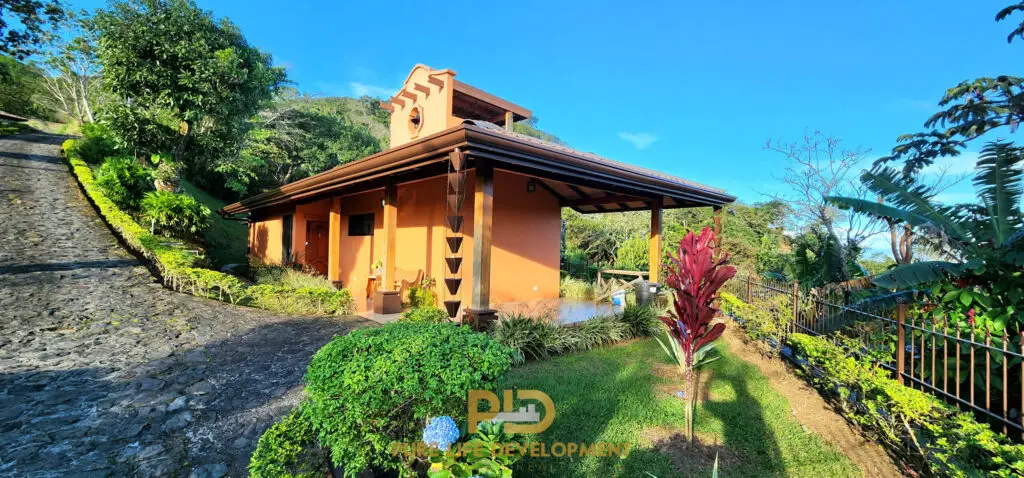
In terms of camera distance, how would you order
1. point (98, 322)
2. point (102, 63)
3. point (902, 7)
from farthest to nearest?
point (102, 63) < point (902, 7) < point (98, 322)

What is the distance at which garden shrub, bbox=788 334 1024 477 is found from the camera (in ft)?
8.29

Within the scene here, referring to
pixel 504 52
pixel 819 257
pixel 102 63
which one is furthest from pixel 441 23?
pixel 819 257

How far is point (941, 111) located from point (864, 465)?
36.6 ft

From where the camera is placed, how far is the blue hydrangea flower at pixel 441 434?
6.45 ft

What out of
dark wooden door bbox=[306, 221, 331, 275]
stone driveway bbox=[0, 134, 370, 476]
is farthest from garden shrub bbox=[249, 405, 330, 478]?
dark wooden door bbox=[306, 221, 331, 275]

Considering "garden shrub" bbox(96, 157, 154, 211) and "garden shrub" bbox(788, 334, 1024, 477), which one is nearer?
"garden shrub" bbox(788, 334, 1024, 477)

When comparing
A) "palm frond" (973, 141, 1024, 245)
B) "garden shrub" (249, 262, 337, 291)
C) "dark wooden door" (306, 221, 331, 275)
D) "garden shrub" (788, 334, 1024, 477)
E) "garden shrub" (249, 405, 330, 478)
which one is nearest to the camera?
"garden shrub" (249, 405, 330, 478)

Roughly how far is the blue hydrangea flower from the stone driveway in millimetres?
1803

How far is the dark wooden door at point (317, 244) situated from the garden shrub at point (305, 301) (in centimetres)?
487

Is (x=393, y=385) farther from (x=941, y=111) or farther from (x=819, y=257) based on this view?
(x=941, y=111)

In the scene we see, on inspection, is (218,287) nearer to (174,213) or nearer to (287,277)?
(287,277)

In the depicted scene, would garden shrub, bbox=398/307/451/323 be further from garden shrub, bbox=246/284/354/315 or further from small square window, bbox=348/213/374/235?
small square window, bbox=348/213/374/235

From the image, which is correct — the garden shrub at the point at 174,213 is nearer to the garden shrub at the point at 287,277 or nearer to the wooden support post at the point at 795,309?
the garden shrub at the point at 287,277

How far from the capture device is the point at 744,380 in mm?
5117
